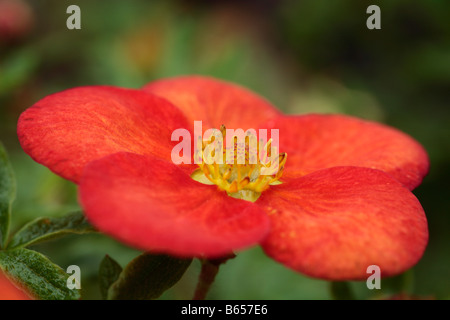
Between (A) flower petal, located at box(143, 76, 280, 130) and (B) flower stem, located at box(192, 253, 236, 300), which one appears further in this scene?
(A) flower petal, located at box(143, 76, 280, 130)

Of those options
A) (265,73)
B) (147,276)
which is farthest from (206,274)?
(265,73)

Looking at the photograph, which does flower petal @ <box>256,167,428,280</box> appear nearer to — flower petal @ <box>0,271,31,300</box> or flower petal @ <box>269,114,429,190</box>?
flower petal @ <box>269,114,429,190</box>

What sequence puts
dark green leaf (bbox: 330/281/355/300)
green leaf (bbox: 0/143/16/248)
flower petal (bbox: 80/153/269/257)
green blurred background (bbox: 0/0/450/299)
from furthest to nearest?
green blurred background (bbox: 0/0/450/299), dark green leaf (bbox: 330/281/355/300), green leaf (bbox: 0/143/16/248), flower petal (bbox: 80/153/269/257)

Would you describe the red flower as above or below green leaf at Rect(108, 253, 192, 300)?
above

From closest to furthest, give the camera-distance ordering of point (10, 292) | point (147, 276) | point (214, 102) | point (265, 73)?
point (10, 292), point (147, 276), point (214, 102), point (265, 73)

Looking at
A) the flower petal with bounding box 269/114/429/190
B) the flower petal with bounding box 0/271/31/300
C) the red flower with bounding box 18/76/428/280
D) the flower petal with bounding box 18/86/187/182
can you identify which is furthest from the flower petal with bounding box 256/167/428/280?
the flower petal with bounding box 0/271/31/300

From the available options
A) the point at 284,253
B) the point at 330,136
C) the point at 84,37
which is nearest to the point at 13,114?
the point at 84,37

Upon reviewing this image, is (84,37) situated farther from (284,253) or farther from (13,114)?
(284,253)

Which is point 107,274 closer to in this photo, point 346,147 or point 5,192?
point 5,192
